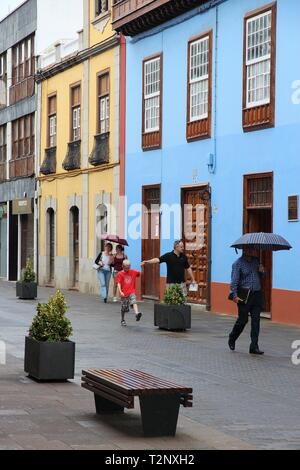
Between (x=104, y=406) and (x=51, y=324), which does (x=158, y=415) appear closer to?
(x=104, y=406)

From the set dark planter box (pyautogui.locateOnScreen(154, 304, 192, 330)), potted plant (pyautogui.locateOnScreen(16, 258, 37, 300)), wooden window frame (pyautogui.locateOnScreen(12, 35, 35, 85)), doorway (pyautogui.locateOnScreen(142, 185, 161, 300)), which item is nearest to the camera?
dark planter box (pyautogui.locateOnScreen(154, 304, 192, 330))

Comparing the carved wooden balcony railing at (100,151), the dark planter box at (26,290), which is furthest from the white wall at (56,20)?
the dark planter box at (26,290)

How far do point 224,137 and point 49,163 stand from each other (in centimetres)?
1549

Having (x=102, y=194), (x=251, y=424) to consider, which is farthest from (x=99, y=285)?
(x=251, y=424)

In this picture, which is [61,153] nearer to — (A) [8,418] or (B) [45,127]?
(B) [45,127]

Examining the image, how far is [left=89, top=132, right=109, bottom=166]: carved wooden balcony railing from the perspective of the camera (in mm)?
A: 34438

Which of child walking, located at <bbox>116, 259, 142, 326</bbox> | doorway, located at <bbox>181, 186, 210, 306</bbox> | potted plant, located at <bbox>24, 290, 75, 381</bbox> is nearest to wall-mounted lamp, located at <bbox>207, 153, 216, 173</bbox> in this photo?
doorway, located at <bbox>181, 186, 210, 306</bbox>

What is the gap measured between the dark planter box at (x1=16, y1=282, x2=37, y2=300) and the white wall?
44.4 ft

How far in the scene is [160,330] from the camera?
2170cm

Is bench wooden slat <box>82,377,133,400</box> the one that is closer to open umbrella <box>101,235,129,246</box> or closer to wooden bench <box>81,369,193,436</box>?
wooden bench <box>81,369,193,436</box>

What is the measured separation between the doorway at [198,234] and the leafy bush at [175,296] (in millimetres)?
5284

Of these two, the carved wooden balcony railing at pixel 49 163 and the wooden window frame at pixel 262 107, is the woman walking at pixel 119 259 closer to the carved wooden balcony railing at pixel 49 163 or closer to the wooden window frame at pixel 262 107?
the wooden window frame at pixel 262 107

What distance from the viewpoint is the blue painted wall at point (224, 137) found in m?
23.2

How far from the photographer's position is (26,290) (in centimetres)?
3178
